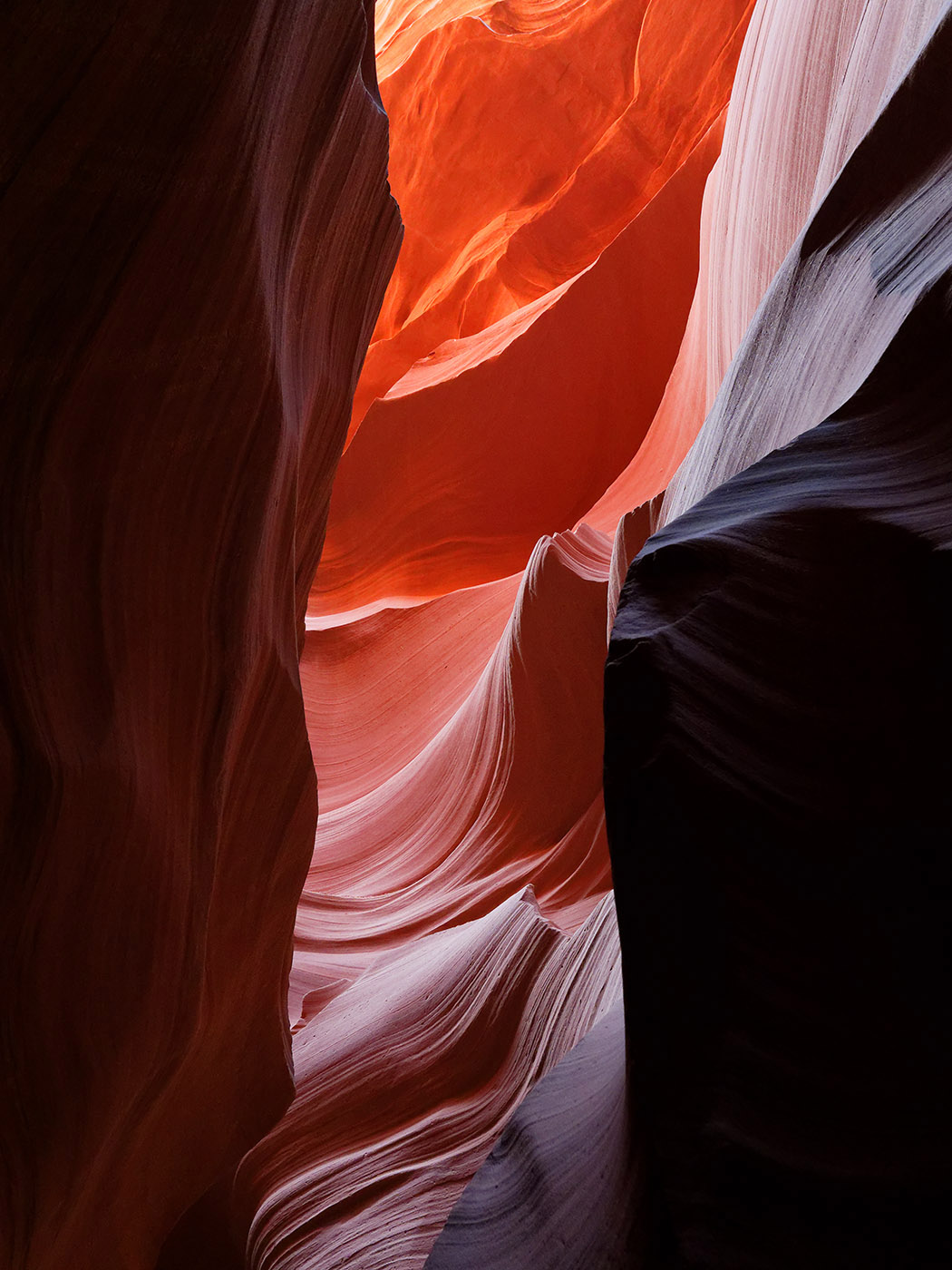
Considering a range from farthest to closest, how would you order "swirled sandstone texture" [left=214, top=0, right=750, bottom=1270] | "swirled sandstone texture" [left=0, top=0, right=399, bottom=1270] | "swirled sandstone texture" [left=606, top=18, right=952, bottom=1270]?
"swirled sandstone texture" [left=214, top=0, right=750, bottom=1270]
"swirled sandstone texture" [left=0, top=0, right=399, bottom=1270]
"swirled sandstone texture" [left=606, top=18, right=952, bottom=1270]

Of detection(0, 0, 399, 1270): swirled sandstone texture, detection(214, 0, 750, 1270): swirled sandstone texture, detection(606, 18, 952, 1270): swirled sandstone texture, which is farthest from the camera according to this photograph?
detection(214, 0, 750, 1270): swirled sandstone texture

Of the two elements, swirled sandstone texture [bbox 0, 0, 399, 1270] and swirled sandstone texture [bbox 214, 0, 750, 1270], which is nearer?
swirled sandstone texture [bbox 0, 0, 399, 1270]

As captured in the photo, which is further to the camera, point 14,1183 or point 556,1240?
point 14,1183

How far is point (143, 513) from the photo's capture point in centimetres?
90

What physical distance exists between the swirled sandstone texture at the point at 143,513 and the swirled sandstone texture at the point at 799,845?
1.44ft

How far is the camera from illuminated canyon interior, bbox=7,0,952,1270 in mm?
623

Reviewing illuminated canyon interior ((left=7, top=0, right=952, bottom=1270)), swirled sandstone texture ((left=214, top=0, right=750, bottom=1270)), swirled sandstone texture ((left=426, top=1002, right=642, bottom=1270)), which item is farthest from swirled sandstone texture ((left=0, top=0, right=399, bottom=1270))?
swirled sandstone texture ((left=214, top=0, right=750, bottom=1270))

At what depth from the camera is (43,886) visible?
0.87 metres

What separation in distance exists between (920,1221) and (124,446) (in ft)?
2.58

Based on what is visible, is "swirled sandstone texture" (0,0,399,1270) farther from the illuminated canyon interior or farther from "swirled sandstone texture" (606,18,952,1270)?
"swirled sandstone texture" (606,18,952,1270)

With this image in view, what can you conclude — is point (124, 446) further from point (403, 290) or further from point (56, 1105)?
point (403, 290)

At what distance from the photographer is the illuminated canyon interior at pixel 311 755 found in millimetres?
623

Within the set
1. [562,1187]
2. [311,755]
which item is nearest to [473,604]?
[311,755]

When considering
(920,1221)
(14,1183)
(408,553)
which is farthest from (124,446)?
(408,553)
